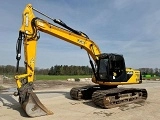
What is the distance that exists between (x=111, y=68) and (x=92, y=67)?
132 cm

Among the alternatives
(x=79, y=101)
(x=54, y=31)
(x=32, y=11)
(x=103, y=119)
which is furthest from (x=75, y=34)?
(x=103, y=119)

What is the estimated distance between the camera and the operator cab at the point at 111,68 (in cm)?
1352

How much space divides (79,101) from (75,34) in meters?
3.89

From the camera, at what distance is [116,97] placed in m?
A: 13.2

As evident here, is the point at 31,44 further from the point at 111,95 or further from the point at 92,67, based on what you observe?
the point at 111,95

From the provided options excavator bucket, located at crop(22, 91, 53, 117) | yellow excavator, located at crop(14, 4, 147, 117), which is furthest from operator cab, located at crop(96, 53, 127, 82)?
excavator bucket, located at crop(22, 91, 53, 117)

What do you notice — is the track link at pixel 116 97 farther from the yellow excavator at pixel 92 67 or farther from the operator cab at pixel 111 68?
the operator cab at pixel 111 68

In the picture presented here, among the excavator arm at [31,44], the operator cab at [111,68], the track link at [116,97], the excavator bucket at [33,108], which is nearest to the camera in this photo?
the excavator bucket at [33,108]

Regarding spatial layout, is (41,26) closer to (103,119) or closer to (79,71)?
(103,119)

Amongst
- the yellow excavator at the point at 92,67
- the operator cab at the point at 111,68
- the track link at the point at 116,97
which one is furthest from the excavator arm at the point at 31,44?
the track link at the point at 116,97

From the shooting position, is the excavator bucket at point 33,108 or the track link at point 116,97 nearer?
the excavator bucket at point 33,108

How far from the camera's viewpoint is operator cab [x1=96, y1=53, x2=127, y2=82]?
13.5m

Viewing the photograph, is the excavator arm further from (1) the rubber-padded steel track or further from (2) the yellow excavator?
(1) the rubber-padded steel track

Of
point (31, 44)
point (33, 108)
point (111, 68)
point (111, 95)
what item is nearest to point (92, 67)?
point (111, 68)
